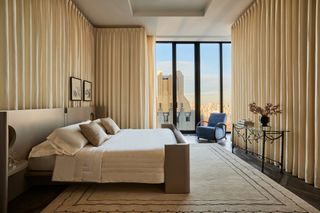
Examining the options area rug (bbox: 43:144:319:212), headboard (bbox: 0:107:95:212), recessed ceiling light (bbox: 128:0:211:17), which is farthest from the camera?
recessed ceiling light (bbox: 128:0:211:17)

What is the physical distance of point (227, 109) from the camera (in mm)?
8070

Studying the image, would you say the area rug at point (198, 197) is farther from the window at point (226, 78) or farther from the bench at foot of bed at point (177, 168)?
the window at point (226, 78)

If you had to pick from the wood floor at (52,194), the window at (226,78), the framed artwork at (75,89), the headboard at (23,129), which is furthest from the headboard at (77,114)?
the window at (226,78)

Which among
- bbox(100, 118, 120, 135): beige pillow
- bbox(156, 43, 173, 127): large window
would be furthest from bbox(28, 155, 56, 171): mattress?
bbox(156, 43, 173, 127): large window

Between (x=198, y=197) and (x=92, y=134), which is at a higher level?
(x=92, y=134)

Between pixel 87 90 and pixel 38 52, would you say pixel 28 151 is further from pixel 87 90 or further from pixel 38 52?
pixel 87 90

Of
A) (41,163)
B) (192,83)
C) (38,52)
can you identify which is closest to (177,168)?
(41,163)

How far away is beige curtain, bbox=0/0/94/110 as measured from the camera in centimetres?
269

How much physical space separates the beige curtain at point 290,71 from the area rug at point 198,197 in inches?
24.9

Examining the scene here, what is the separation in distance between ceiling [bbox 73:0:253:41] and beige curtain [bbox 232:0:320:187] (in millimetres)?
589

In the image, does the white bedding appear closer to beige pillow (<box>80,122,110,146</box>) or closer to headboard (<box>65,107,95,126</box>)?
beige pillow (<box>80,122,110,146</box>)

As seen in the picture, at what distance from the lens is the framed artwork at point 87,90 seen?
5.40 meters

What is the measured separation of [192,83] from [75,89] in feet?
14.2

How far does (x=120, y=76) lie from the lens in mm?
6383
